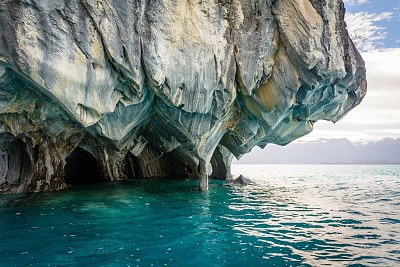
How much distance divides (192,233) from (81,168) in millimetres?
25772

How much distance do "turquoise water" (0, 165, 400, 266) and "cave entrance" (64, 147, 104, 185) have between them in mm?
14205

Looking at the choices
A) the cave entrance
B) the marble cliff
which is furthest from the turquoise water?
the cave entrance

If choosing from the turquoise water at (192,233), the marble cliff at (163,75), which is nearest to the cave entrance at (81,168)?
the marble cliff at (163,75)

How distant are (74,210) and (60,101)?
4982mm

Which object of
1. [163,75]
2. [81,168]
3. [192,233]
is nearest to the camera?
[192,233]

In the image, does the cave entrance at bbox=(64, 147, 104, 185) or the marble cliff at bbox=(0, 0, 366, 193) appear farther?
the cave entrance at bbox=(64, 147, 104, 185)

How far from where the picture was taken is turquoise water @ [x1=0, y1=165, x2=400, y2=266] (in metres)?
8.20

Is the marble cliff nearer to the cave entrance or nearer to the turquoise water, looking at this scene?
the turquoise water

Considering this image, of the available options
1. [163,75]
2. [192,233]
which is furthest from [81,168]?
[192,233]

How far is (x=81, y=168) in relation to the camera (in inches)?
1315

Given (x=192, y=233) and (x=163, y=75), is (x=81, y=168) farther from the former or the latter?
(x=192, y=233)

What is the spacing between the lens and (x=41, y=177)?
2105 cm

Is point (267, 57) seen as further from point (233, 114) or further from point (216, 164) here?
point (216, 164)

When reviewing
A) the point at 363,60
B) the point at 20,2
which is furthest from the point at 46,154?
the point at 363,60
